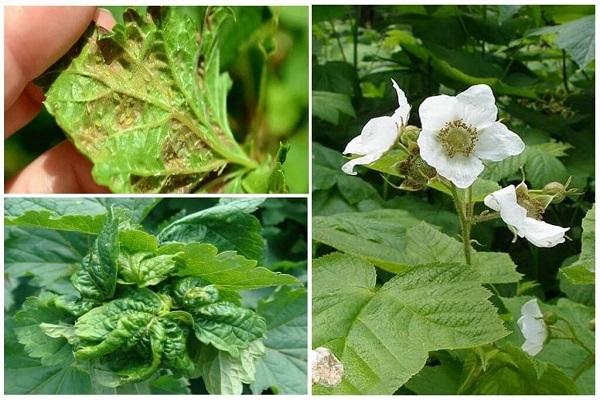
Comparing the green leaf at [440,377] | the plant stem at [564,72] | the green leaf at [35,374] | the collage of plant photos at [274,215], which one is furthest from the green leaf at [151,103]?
the plant stem at [564,72]

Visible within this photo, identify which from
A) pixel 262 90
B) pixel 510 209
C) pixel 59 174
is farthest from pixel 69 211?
pixel 510 209

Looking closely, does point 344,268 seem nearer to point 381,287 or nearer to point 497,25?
point 381,287

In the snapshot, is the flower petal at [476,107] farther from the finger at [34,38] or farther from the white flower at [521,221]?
the finger at [34,38]

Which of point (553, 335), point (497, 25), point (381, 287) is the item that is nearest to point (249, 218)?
point (381, 287)

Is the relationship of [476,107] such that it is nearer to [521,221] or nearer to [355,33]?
[521,221]

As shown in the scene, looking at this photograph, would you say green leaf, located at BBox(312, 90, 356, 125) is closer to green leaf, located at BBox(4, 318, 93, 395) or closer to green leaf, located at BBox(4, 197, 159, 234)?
green leaf, located at BBox(4, 197, 159, 234)

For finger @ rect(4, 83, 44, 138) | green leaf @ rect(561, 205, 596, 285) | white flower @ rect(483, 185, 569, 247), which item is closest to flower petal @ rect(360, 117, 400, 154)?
white flower @ rect(483, 185, 569, 247)
